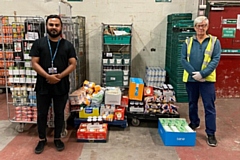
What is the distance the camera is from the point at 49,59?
111 inches

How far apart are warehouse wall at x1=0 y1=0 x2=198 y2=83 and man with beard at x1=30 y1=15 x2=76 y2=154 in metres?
3.04

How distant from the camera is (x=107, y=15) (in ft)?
18.9

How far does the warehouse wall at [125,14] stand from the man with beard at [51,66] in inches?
120

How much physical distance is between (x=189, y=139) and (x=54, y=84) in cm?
187

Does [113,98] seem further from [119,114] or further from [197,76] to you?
[197,76]

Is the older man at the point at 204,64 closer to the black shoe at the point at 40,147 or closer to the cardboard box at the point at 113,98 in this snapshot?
the cardboard box at the point at 113,98

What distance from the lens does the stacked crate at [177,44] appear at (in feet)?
15.4

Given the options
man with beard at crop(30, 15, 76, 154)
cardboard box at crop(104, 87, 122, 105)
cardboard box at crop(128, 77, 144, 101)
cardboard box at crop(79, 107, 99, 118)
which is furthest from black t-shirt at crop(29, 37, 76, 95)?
cardboard box at crop(128, 77, 144, 101)

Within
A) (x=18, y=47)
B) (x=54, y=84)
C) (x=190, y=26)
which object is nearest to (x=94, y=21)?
(x=190, y=26)

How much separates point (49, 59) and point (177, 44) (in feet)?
9.33

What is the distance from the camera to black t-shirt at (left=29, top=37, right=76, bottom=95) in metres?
2.80

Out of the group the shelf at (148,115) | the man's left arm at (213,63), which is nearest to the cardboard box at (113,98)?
the shelf at (148,115)

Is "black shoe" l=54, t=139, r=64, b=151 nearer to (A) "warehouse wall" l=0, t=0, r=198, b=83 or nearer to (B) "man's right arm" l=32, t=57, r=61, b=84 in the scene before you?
(B) "man's right arm" l=32, t=57, r=61, b=84

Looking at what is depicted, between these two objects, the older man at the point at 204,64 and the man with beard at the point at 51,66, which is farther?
the older man at the point at 204,64
